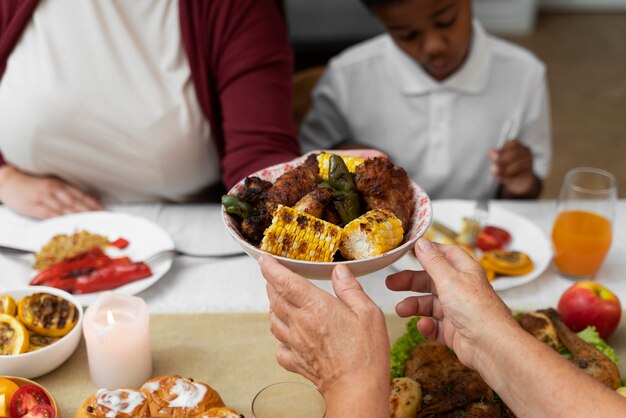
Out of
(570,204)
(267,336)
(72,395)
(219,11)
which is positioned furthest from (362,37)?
(72,395)

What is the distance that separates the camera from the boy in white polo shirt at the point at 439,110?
8.01 feet

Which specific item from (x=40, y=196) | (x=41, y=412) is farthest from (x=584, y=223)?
(x=40, y=196)

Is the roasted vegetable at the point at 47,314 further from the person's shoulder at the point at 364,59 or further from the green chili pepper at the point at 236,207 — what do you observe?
the person's shoulder at the point at 364,59

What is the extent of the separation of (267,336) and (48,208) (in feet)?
2.65

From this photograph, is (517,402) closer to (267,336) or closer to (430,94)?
(267,336)

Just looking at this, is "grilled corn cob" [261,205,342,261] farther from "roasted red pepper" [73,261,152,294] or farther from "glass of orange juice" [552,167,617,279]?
"glass of orange juice" [552,167,617,279]

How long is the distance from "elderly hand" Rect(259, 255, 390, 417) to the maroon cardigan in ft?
2.76

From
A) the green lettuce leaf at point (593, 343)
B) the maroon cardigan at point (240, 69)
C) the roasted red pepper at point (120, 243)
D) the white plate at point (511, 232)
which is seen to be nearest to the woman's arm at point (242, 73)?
the maroon cardigan at point (240, 69)

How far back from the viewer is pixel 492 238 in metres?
1.83

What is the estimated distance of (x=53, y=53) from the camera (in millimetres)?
1891

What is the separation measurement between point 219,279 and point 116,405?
0.56m

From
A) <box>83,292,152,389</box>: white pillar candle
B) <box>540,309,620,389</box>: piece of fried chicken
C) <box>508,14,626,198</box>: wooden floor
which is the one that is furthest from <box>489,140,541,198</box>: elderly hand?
<box>508,14,626,198</box>: wooden floor

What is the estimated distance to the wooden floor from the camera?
4496 mm

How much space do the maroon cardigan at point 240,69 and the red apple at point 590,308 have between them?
2.63 ft
